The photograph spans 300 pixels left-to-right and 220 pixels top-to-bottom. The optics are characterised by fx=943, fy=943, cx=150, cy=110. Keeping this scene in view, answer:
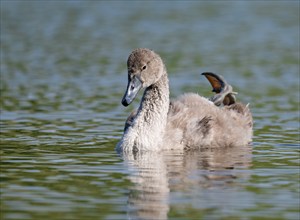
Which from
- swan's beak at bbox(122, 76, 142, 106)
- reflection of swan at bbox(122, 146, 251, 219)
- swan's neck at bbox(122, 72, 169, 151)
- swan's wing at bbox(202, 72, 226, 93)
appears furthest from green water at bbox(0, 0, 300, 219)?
swan's wing at bbox(202, 72, 226, 93)

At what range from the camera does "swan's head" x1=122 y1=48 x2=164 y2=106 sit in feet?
49.9

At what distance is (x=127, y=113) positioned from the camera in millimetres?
20375

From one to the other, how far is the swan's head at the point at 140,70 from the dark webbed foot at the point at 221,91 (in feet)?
6.87

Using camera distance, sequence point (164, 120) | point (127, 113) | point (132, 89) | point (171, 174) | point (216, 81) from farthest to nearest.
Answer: point (127, 113)
point (216, 81)
point (164, 120)
point (132, 89)
point (171, 174)

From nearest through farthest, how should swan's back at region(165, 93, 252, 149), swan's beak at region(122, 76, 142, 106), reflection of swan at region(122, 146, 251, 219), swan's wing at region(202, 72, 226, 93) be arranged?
reflection of swan at region(122, 146, 251, 219)
swan's beak at region(122, 76, 142, 106)
swan's back at region(165, 93, 252, 149)
swan's wing at region(202, 72, 226, 93)

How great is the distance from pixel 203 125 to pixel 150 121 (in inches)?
38.2

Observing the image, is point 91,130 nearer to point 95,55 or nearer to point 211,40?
point 95,55

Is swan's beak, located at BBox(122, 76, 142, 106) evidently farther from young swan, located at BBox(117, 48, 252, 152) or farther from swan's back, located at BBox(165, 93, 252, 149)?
swan's back, located at BBox(165, 93, 252, 149)

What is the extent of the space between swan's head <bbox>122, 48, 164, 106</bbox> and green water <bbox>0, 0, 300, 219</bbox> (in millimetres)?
1128

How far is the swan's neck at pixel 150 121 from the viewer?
15320 mm

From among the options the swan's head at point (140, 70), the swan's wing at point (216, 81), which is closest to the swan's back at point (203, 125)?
the swan's wing at point (216, 81)

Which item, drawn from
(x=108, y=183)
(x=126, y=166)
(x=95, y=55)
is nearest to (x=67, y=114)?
(x=126, y=166)

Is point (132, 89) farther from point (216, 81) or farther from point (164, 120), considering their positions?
point (216, 81)

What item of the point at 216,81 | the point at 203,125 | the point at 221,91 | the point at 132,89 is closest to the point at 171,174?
the point at 132,89
